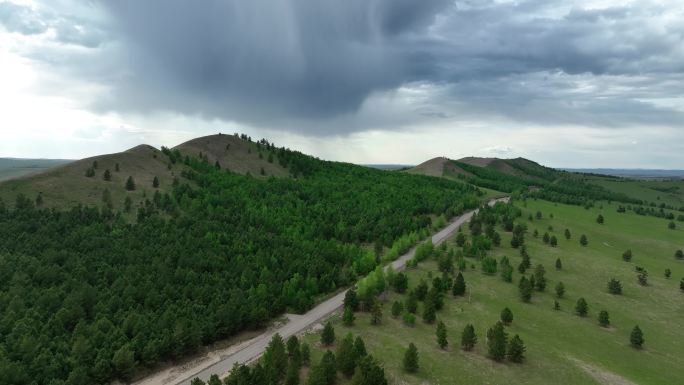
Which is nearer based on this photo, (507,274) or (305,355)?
(305,355)

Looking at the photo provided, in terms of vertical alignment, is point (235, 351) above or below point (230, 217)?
below

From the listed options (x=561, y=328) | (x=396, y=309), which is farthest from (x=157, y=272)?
(x=561, y=328)

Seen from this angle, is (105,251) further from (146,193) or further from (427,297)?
(427,297)

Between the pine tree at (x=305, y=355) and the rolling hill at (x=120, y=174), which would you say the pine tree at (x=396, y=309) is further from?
the rolling hill at (x=120, y=174)

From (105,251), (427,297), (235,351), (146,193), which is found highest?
(146,193)

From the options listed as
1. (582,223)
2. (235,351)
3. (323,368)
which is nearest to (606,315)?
(323,368)

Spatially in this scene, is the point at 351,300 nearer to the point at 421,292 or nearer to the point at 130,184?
the point at 421,292
